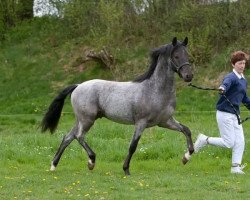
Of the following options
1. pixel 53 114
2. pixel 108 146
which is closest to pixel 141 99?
pixel 53 114

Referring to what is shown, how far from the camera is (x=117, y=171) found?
396 inches

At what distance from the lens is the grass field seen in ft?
25.5

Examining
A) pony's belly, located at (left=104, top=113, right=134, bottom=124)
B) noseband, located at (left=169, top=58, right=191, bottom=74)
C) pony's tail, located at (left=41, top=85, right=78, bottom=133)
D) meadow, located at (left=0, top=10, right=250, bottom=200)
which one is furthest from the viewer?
pony's tail, located at (left=41, top=85, right=78, bottom=133)

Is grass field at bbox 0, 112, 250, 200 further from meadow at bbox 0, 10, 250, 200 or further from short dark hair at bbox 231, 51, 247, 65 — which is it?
short dark hair at bbox 231, 51, 247, 65

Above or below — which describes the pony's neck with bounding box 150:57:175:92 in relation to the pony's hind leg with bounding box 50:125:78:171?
above

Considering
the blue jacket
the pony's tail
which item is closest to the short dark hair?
the blue jacket

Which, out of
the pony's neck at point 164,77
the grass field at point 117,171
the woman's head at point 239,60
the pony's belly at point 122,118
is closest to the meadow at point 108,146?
the grass field at point 117,171

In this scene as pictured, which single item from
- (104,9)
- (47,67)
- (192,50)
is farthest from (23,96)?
(192,50)

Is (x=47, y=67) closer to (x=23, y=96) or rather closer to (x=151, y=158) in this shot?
(x=23, y=96)

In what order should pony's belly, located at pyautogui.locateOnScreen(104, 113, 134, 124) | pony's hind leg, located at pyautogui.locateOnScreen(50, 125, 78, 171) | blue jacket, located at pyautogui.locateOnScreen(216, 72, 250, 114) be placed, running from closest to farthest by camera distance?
1. blue jacket, located at pyautogui.locateOnScreen(216, 72, 250, 114)
2. pony's belly, located at pyautogui.locateOnScreen(104, 113, 134, 124)
3. pony's hind leg, located at pyautogui.locateOnScreen(50, 125, 78, 171)

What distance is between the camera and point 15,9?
1315 inches

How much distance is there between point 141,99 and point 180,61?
37.2 inches

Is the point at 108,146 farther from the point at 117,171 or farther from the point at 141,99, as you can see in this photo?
the point at 141,99

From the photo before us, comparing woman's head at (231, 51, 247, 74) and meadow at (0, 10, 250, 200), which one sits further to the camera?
woman's head at (231, 51, 247, 74)
